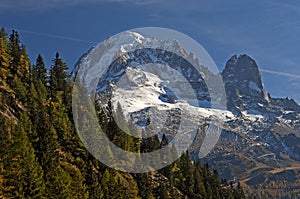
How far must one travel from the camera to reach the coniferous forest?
7150 cm

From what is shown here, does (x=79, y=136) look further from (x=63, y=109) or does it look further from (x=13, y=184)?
(x=13, y=184)

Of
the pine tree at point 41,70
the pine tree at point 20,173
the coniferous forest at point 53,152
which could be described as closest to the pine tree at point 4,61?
the coniferous forest at point 53,152

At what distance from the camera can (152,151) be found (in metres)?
133

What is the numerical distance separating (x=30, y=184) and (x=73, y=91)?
54.0 meters

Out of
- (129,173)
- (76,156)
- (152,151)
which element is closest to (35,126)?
(76,156)

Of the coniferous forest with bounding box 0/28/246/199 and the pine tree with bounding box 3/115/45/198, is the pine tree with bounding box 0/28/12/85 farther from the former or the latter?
the pine tree with bounding box 3/115/45/198

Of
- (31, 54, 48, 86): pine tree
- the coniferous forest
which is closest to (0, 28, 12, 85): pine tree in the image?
the coniferous forest

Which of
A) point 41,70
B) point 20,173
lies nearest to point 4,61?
point 41,70

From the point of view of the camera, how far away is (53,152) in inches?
3364

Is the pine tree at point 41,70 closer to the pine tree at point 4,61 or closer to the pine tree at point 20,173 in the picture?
the pine tree at point 4,61

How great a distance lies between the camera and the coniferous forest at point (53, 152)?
235 feet

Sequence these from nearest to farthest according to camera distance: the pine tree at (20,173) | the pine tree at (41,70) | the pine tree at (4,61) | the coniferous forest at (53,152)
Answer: the pine tree at (20,173) < the coniferous forest at (53,152) < the pine tree at (4,61) < the pine tree at (41,70)

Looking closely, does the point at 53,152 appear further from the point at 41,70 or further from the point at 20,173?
the point at 41,70

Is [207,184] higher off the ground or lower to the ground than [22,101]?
lower
